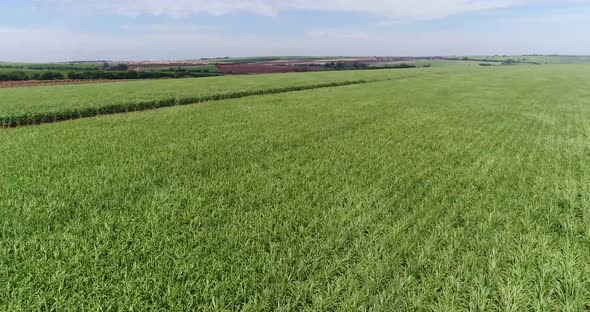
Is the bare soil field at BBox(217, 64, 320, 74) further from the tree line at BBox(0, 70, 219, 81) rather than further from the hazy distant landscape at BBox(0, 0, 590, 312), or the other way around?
the hazy distant landscape at BBox(0, 0, 590, 312)

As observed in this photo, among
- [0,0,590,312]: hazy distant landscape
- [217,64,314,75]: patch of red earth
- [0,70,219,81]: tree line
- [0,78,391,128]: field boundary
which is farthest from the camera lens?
[217,64,314,75]: patch of red earth

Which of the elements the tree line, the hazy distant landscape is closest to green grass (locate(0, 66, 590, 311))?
the hazy distant landscape

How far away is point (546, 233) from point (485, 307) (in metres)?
2.51

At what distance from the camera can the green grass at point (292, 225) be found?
11.2 feet

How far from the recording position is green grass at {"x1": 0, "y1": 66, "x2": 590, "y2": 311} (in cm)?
342

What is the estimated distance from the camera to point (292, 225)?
4965 millimetres

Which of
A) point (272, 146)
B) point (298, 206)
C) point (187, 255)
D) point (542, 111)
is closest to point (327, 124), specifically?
point (272, 146)

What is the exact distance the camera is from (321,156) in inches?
356

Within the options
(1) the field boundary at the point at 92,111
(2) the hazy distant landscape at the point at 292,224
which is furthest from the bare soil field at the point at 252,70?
(2) the hazy distant landscape at the point at 292,224

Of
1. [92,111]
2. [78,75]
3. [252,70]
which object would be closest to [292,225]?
[92,111]

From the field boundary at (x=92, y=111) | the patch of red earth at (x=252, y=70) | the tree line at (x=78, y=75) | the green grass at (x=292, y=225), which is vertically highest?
the patch of red earth at (x=252, y=70)

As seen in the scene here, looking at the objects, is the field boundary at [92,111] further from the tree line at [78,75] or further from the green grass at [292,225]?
the tree line at [78,75]

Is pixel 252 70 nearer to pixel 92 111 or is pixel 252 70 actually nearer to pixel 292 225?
pixel 92 111

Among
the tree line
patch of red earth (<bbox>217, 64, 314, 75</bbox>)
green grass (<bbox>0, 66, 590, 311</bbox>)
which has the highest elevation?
patch of red earth (<bbox>217, 64, 314, 75</bbox>)
